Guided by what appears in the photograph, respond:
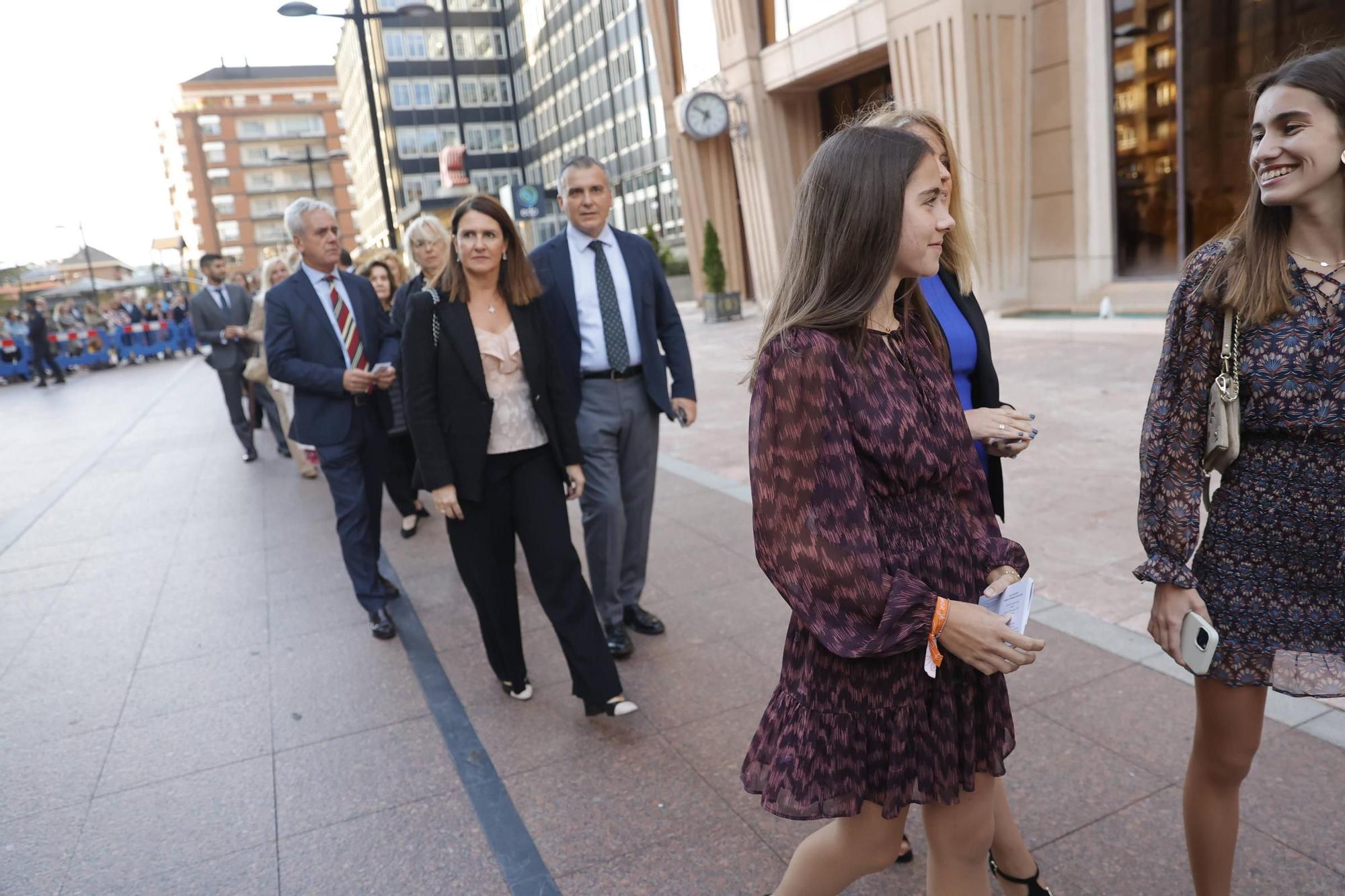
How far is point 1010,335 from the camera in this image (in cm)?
1333

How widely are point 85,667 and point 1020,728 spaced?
14.6 feet

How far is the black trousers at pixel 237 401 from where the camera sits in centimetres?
1050

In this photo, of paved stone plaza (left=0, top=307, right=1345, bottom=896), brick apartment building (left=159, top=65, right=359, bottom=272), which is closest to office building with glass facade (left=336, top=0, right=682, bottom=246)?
brick apartment building (left=159, top=65, right=359, bottom=272)

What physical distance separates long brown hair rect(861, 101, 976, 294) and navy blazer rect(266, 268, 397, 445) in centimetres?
320

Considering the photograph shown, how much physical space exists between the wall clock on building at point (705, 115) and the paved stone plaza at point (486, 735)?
15000 millimetres

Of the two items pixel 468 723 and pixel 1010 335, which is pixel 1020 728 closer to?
pixel 468 723

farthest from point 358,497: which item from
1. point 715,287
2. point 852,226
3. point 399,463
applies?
point 715,287

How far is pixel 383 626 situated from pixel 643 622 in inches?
54.4

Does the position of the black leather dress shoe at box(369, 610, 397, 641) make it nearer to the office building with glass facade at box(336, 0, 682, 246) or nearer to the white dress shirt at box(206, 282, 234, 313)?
the white dress shirt at box(206, 282, 234, 313)

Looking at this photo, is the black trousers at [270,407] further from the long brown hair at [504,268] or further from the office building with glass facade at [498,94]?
the office building with glass facade at [498,94]

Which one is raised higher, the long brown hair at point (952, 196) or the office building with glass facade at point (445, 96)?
the office building with glass facade at point (445, 96)

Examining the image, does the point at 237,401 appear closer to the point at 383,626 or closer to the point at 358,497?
the point at 358,497

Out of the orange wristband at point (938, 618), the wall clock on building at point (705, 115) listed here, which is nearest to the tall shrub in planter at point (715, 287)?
the wall clock on building at point (705, 115)

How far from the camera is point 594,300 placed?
4270 millimetres
